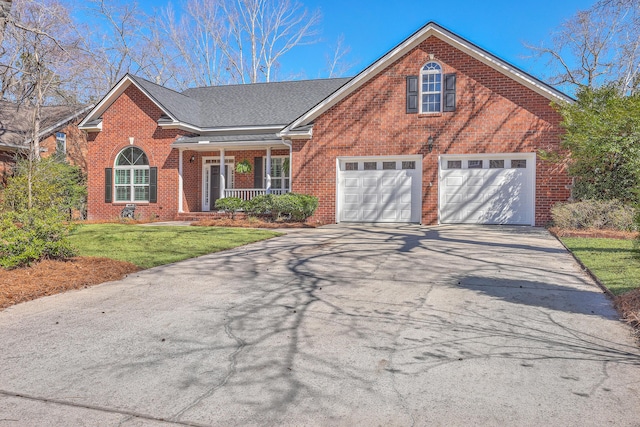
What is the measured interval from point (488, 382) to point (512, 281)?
3759mm

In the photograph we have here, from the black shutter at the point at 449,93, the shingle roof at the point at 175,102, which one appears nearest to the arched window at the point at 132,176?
the shingle roof at the point at 175,102

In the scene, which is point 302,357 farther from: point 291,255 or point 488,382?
point 291,255

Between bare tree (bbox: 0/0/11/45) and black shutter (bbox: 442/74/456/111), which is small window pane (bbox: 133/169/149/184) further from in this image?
bare tree (bbox: 0/0/11/45)

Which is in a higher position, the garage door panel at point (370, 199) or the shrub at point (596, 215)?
the garage door panel at point (370, 199)

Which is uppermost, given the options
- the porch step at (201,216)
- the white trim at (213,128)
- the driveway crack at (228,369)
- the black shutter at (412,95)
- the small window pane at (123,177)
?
the black shutter at (412,95)

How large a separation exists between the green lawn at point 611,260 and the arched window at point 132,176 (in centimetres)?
1681

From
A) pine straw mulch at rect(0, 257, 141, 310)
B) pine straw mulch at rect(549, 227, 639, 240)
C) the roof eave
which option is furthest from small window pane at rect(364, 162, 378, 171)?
pine straw mulch at rect(0, 257, 141, 310)

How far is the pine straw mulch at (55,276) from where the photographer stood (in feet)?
→ 19.1

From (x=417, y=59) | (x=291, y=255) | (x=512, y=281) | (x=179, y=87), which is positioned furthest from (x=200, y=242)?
(x=179, y=87)

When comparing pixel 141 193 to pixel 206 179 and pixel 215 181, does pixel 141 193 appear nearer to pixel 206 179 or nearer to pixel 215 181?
pixel 206 179

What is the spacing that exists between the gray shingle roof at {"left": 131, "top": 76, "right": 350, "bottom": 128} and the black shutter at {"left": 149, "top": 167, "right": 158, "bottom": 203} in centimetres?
261

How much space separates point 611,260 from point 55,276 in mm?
9042

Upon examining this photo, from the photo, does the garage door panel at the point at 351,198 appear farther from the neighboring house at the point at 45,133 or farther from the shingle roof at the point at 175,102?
the neighboring house at the point at 45,133

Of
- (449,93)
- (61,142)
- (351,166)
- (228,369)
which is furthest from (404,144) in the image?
(61,142)
